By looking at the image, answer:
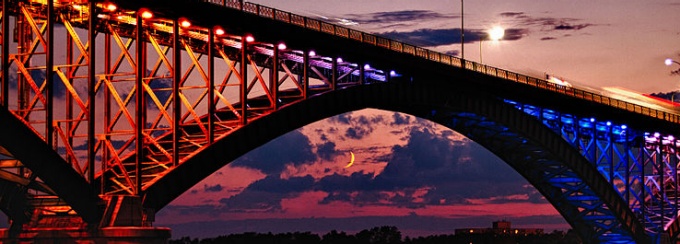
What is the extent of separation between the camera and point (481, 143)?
109 metres

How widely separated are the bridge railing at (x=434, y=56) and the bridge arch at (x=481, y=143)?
77.8 inches

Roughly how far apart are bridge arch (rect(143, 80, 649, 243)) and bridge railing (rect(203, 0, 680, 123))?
1.98 metres

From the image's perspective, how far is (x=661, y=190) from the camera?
120 meters

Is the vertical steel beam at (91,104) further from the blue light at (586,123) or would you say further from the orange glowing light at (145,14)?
the blue light at (586,123)

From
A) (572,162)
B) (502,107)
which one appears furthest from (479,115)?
(572,162)

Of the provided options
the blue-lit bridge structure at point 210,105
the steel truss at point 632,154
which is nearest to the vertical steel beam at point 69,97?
the blue-lit bridge structure at point 210,105

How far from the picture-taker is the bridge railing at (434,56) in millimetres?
76438

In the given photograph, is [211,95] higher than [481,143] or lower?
lower

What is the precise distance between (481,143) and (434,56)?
55.0 feet

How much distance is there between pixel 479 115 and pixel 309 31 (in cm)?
2492

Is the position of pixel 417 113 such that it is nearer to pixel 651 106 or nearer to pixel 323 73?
pixel 323 73

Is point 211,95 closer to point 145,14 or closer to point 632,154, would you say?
point 145,14

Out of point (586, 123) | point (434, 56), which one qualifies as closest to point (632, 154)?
point (586, 123)

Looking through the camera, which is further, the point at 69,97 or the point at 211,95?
the point at 211,95
